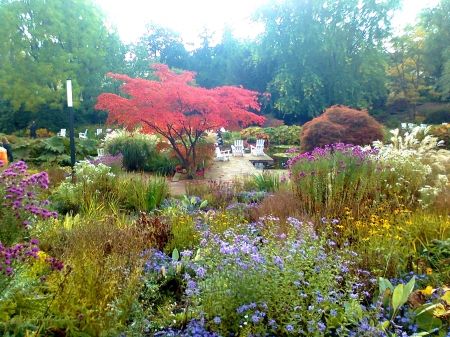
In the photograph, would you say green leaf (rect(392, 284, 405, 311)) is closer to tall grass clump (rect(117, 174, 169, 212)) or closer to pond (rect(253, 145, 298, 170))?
tall grass clump (rect(117, 174, 169, 212))

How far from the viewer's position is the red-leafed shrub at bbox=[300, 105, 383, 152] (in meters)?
10.0

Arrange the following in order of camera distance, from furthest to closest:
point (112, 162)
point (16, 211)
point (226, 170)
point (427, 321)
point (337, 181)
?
point (226, 170) < point (112, 162) < point (337, 181) < point (427, 321) < point (16, 211)

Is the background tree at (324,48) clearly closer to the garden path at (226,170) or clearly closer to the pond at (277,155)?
the pond at (277,155)

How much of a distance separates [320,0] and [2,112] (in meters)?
23.0

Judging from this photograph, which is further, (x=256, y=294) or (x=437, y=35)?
(x=437, y=35)

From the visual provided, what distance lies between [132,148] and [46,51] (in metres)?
16.1

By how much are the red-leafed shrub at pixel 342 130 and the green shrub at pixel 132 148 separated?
475 centimetres

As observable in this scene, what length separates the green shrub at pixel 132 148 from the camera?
34.8ft

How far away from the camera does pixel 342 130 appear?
10047 mm

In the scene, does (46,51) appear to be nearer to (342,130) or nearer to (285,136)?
(285,136)

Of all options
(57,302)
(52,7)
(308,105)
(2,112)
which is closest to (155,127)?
(57,302)

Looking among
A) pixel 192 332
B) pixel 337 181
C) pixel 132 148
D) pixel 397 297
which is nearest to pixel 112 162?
pixel 132 148

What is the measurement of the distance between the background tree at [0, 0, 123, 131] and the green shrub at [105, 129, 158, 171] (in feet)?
44.4

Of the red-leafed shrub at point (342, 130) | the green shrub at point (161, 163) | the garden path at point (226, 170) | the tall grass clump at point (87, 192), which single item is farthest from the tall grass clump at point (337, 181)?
the green shrub at point (161, 163)
